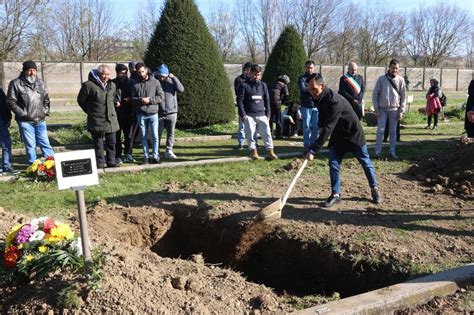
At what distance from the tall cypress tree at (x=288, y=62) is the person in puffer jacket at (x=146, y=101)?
7.87 meters

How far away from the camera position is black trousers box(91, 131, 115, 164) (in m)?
8.44

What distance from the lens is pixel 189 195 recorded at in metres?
7.03

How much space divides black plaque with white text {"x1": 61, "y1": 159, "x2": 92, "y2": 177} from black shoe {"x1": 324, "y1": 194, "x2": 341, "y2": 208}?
141 inches

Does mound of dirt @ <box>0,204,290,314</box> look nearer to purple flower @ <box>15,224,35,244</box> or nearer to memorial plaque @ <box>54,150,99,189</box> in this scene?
purple flower @ <box>15,224,35,244</box>

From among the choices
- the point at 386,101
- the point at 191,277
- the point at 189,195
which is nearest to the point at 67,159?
the point at 191,277

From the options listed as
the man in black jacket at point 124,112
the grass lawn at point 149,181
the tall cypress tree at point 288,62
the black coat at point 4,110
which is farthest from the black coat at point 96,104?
the tall cypress tree at point 288,62

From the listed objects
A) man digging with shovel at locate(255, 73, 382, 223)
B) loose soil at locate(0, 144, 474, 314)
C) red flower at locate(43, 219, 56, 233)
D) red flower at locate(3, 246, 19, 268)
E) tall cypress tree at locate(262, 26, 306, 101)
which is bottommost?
loose soil at locate(0, 144, 474, 314)

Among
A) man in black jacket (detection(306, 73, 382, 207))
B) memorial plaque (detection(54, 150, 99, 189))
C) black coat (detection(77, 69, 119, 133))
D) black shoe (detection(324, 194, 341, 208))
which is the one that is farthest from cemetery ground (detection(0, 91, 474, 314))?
black coat (detection(77, 69, 119, 133))

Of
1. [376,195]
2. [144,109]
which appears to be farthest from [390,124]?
[144,109]

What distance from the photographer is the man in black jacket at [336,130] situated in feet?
20.0

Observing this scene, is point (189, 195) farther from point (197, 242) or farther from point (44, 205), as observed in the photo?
point (44, 205)

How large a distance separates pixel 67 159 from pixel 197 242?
2956 mm

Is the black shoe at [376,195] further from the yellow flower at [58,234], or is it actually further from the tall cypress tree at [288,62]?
the tall cypress tree at [288,62]

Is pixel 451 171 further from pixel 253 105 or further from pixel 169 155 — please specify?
pixel 169 155
